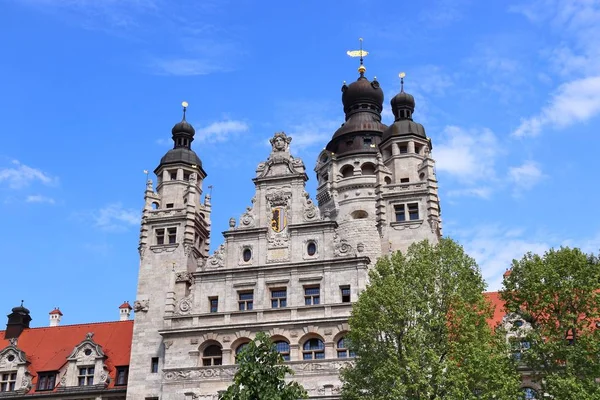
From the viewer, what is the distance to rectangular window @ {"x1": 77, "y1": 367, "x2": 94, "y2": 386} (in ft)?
184

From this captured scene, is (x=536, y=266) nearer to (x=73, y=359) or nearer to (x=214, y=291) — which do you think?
(x=214, y=291)

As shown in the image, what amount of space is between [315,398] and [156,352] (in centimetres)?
1189

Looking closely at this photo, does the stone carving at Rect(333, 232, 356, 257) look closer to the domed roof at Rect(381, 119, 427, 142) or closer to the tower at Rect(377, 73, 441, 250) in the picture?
the tower at Rect(377, 73, 441, 250)

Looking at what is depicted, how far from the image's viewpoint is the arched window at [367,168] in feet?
206

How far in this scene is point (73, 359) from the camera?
56906 millimetres

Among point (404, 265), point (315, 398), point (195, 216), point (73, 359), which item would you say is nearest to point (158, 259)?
point (195, 216)

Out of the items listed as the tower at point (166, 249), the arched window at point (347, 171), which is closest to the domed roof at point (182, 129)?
the tower at point (166, 249)

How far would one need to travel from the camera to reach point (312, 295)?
53.0 metres

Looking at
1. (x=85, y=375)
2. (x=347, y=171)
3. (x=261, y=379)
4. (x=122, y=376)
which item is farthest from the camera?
(x=347, y=171)

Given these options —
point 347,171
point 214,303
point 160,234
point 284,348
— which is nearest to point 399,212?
point 347,171

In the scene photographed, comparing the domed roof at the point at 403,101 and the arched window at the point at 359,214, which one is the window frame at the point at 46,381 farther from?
the domed roof at the point at 403,101

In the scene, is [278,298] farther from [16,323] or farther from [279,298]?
[16,323]

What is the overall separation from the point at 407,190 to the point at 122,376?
23038mm

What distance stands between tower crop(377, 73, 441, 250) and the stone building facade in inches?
2.9
